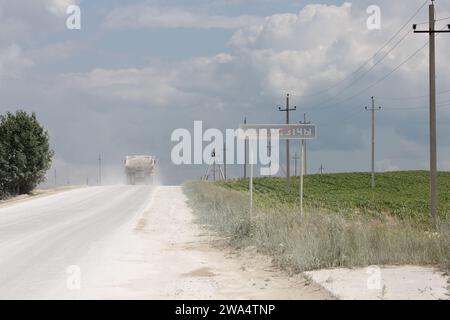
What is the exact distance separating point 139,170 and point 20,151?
20544 millimetres

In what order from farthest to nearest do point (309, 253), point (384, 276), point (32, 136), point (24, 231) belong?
point (32, 136), point (24, 231), point (309, 253), point (384, 276)

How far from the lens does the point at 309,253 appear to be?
41.1ft

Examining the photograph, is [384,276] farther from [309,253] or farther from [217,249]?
[217,249]

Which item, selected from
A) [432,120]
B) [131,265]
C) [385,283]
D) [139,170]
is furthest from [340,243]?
[139,170]

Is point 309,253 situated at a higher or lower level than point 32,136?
lower

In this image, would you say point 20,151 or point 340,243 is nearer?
point 340,243

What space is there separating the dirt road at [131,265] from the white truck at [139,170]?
145 feet

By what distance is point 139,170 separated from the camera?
230ft

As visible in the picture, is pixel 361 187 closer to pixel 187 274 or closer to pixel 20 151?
pixel 20 151

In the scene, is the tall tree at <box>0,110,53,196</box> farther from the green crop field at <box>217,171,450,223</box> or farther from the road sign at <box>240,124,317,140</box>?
the road sign at <box>240,124,317,140</box>

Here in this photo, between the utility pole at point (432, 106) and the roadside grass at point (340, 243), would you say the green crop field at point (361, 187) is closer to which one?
the utility pole at point (432, 106)
